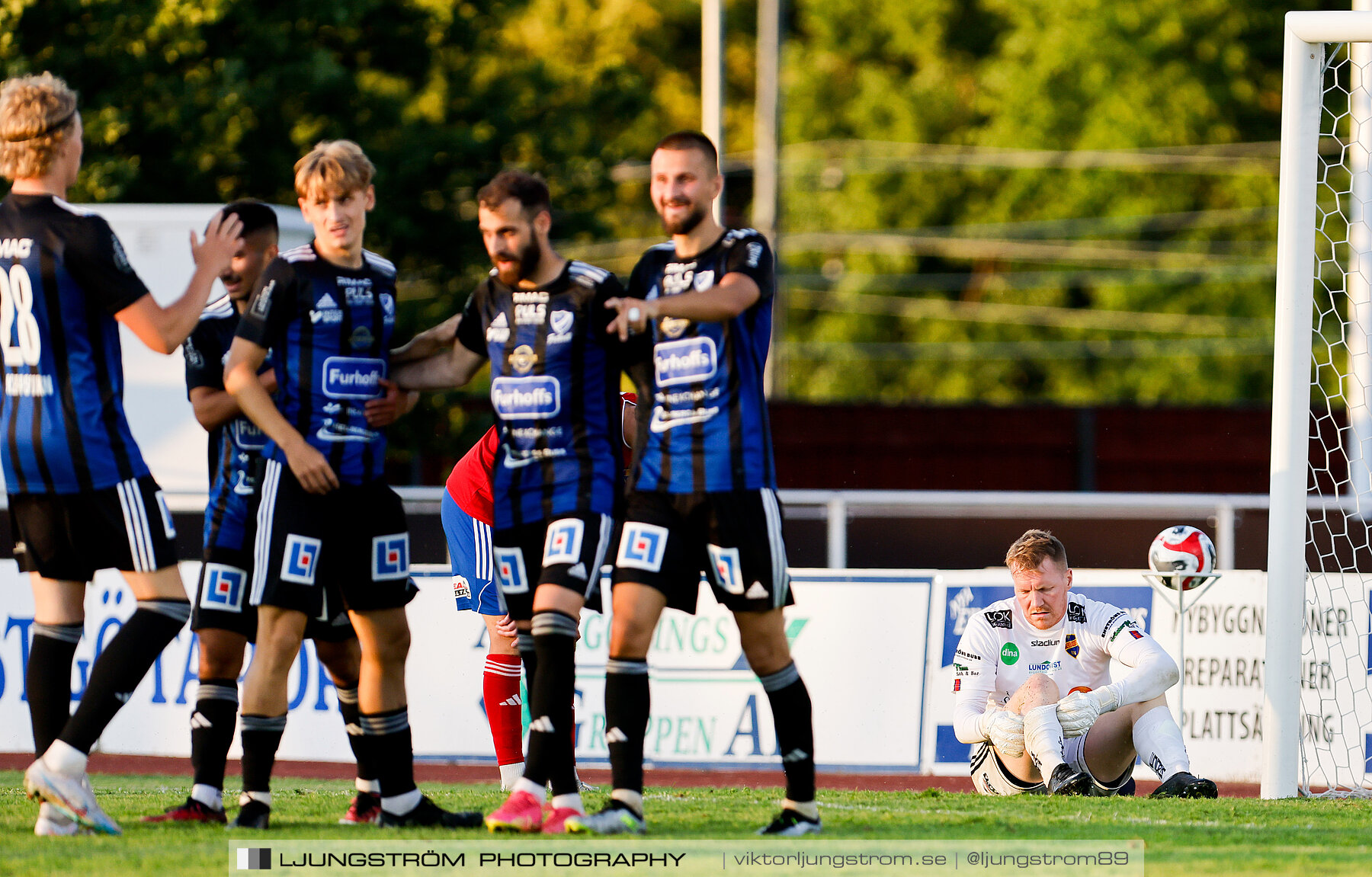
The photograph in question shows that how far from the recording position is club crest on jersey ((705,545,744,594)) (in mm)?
5477

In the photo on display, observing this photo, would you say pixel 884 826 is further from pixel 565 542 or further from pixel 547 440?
pixel 547 440

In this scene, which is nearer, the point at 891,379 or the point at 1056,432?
the point at 1056,432

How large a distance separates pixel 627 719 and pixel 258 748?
1.16 m

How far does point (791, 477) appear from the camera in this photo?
19.2 meters

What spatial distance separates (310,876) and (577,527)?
52.0 inches

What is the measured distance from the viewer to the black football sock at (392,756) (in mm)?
5555

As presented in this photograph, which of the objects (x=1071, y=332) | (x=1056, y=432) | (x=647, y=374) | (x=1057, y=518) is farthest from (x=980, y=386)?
(x=647, y=374)

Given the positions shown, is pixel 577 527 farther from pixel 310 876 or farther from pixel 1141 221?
pixel 1141 221

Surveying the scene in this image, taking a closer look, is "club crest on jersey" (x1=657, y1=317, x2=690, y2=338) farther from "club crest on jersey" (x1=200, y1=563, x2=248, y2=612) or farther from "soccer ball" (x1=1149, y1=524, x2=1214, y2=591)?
"soccer ball" (x1=1149, y1=524, x2=1214, y2=591)

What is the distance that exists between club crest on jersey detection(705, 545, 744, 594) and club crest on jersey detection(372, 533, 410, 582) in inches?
38.1

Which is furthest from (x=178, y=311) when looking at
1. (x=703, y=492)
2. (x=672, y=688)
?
(x=672, y=688)

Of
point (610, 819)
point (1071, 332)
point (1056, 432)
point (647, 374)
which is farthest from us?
point (1071, 332)

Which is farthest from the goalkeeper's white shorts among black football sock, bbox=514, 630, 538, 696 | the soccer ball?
black football sock, bbox=514, 630, 538, 696

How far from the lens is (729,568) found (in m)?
5.48
